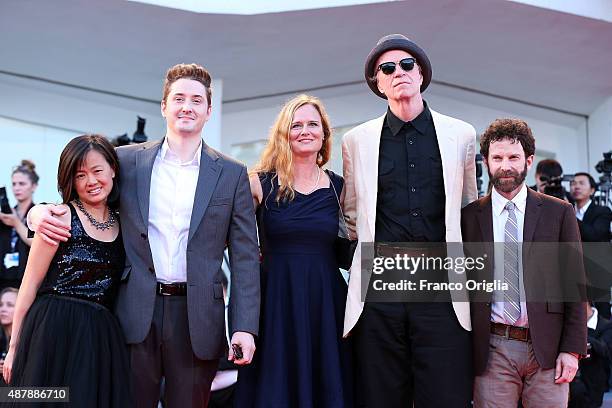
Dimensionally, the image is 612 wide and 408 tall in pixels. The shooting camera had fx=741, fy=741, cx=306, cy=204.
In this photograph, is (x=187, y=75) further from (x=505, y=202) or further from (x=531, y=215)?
(x=531, y=215)

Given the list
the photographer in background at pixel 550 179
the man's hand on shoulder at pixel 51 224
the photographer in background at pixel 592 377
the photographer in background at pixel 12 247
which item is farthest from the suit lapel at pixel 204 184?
the photographer in background at pixel 550 179

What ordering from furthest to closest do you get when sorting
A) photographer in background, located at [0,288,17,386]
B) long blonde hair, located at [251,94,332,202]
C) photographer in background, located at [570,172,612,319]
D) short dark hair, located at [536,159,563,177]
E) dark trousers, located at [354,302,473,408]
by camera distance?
1. short dark hair, located at [536,159,563,177]
2. photographer in background, located at [570,172,612,319]
3. photographer in background, located at [0,288,17,386]
4. long blonde hair, located at [251,94,332,202]
5. dark trousers, located at [354,302,473,408]

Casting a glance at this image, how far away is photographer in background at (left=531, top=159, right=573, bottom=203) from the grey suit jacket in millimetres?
3665

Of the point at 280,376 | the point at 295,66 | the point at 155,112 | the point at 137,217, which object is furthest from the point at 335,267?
the point at 155,112

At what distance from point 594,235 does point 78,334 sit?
463 centimetres

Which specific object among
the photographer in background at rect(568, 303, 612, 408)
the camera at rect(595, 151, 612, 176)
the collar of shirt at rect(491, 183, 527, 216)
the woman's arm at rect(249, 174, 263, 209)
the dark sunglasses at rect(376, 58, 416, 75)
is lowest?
the photographer in background at rect(568, 303, 612, 408)

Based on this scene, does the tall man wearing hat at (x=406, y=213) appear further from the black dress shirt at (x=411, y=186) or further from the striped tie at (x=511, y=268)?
the striped tie at (x=511, y=268)

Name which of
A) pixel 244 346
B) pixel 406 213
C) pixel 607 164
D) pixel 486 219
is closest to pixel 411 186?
pixel 406 213

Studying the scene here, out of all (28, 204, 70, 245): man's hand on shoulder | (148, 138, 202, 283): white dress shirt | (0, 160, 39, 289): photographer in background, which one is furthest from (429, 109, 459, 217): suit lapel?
(0, 160, 39, 289): photographer in background

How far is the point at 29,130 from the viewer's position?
8.55 metres

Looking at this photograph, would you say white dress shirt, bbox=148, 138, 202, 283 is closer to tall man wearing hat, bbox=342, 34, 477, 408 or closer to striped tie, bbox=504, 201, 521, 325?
tall man wearing hat, bbox=342, 34, 477, 408

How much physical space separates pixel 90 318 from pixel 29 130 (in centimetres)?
608

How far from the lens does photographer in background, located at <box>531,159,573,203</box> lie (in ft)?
20.5

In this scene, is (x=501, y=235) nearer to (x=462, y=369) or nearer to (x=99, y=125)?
(x=462, y=369)
